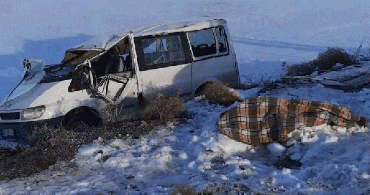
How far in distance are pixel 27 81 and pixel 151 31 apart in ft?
8.20

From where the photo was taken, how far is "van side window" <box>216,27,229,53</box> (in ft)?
32.0

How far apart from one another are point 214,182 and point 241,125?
1443 mm

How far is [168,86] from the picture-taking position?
9.05 m

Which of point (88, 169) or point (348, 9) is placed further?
point (348, 9)

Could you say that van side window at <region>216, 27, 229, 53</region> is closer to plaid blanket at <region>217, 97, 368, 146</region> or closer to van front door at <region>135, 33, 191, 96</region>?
van front door at <region>135, 33, 191, 96</region>

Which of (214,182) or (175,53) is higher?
(175,53)

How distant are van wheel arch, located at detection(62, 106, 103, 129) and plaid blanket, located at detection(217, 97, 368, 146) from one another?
8.57ft

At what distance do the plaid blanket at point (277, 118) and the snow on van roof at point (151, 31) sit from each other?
288 cm

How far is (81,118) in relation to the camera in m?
8.21

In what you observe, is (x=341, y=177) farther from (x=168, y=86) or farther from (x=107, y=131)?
(x=168, y=86)

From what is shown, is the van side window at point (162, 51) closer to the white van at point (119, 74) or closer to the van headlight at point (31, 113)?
the white van at point (119, 74)

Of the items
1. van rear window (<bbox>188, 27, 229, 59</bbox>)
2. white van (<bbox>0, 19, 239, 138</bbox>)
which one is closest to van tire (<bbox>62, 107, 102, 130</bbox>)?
white van (<bbox>0, 19, 239, 138</bbox>)

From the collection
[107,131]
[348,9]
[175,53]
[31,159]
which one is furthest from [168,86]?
[348,9]

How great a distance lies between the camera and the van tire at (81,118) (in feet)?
26.1
